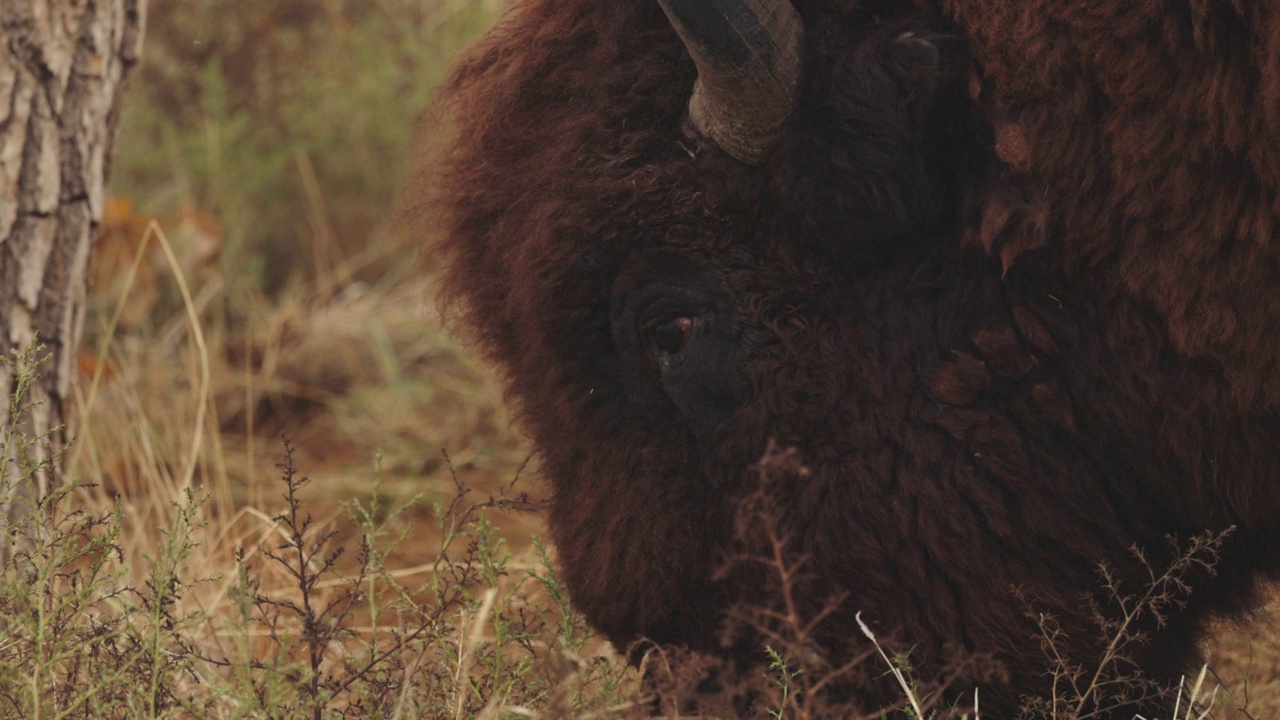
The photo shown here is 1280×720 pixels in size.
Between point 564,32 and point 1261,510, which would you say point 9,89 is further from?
point 1261,510

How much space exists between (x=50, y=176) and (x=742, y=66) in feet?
6.83

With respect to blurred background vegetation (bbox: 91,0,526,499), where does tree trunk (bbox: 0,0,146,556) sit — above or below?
above

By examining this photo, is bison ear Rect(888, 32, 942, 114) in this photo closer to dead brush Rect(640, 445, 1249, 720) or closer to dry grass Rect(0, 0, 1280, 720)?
dead brush Rect(640, 445, 1249, 720)

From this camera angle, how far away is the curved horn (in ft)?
8.20

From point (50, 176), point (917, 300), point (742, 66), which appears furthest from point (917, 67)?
point (50, 176)

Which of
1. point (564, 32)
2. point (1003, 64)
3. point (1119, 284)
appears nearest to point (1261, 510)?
point (1119, 284)

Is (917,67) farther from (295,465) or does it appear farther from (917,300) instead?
(295,465)

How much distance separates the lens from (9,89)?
3449 mm

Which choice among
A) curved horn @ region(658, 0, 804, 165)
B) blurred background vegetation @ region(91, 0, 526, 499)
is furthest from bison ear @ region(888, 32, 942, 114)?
blurred background vegetation @ region(91, 0, 526, 499)

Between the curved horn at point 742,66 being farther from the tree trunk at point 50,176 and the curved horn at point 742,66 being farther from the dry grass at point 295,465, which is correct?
the tree trunk at point 50,176

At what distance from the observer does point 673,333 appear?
9.32 feet

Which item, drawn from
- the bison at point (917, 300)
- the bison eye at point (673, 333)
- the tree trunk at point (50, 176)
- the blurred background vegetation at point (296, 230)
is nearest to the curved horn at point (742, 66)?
the bison at point (917, 300)

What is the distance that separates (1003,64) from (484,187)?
47.0 inches

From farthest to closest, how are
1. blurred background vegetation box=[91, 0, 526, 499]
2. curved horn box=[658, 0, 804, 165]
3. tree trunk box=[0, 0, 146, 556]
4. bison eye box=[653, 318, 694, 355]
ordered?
blurred background vegetation box=[91, 0, 526, 499] < tree trunk box=[0, 0, 146, 556] < bison eye box=[653, 318, 694, 355] < curved horn box=[658, 0, 804, 165]
